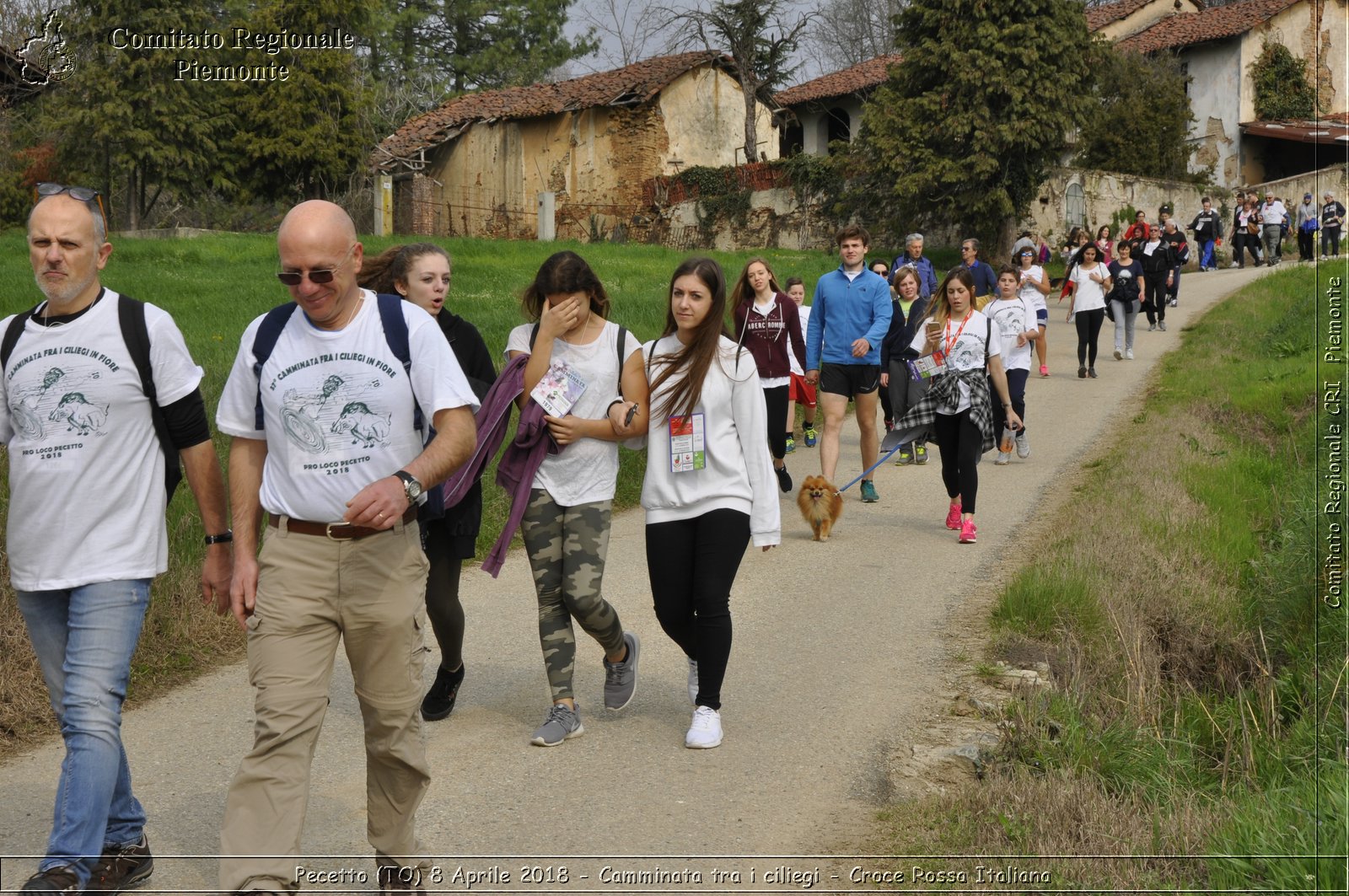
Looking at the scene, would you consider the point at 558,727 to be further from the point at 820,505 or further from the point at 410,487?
the point at 820,505

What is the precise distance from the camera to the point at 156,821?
179 inches

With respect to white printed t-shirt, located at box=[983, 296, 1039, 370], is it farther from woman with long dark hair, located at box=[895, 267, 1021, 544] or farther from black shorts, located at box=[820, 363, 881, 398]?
woman with long dark hair, located at box=[895, 267, 1021, 544]

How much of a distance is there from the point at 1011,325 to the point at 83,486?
32.1 ft

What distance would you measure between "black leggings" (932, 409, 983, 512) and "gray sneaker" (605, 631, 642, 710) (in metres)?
4.00

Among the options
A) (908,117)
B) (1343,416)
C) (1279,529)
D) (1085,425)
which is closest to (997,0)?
(908,117)

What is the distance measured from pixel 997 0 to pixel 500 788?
31.2 meters

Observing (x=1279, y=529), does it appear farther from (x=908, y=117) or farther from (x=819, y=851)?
(x=908, y=117)

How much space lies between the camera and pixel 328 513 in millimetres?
3660

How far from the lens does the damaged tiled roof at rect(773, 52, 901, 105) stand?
48406 millimetres

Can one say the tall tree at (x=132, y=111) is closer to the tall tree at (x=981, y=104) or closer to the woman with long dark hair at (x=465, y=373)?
the tall tree at (x=981, y=104)

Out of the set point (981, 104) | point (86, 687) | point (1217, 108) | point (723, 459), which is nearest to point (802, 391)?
point (723, 459)

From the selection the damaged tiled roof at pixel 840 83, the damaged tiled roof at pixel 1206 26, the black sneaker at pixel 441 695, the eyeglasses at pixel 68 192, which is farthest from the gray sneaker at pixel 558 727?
the damaged tiled roof at pixel 840 83

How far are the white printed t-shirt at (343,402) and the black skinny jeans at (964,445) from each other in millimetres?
5924

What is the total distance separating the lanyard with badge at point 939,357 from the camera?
9.23 meters
